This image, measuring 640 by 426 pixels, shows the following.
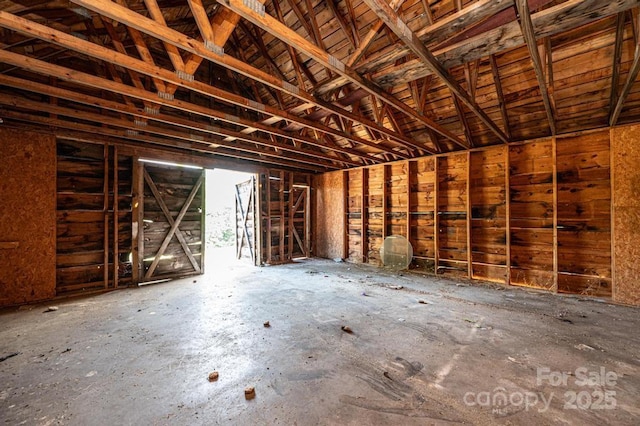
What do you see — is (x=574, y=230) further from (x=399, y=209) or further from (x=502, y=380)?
(x=502, y=380)

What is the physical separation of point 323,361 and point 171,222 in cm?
524

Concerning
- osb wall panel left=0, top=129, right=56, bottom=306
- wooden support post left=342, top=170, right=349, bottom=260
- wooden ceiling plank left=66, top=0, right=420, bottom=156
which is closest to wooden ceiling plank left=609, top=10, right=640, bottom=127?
wooden ceiling plank left=66, top=0, right=420, bottom=156

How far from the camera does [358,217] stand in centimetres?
803

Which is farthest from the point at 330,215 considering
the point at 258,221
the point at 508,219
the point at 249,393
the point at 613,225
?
the point at 249,393

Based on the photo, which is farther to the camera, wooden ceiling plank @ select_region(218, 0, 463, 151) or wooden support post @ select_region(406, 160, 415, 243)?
wooden support post @ select_region(406, 160, 415, 243)

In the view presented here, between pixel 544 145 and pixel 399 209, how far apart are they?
3.36m

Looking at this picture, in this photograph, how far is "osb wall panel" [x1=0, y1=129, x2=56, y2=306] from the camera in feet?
13.5

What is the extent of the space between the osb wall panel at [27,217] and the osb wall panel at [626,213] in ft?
33.1

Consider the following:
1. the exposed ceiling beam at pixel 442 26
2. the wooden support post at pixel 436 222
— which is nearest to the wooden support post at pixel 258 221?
the wooden support post at pixel 436 222

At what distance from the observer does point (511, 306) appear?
4039 millimetres

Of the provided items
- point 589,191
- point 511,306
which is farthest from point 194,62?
point 589,191

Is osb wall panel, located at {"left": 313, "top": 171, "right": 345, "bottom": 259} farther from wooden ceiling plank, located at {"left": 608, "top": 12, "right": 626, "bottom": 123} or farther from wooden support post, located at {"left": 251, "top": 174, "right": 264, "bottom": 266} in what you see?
wooden ceiling plank, located at {"left": 608, "top": 12, "right": 626, "bottom": 123}

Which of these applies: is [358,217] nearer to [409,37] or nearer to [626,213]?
[626,213]

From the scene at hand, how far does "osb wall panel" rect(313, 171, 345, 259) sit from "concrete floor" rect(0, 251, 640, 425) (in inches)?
161
